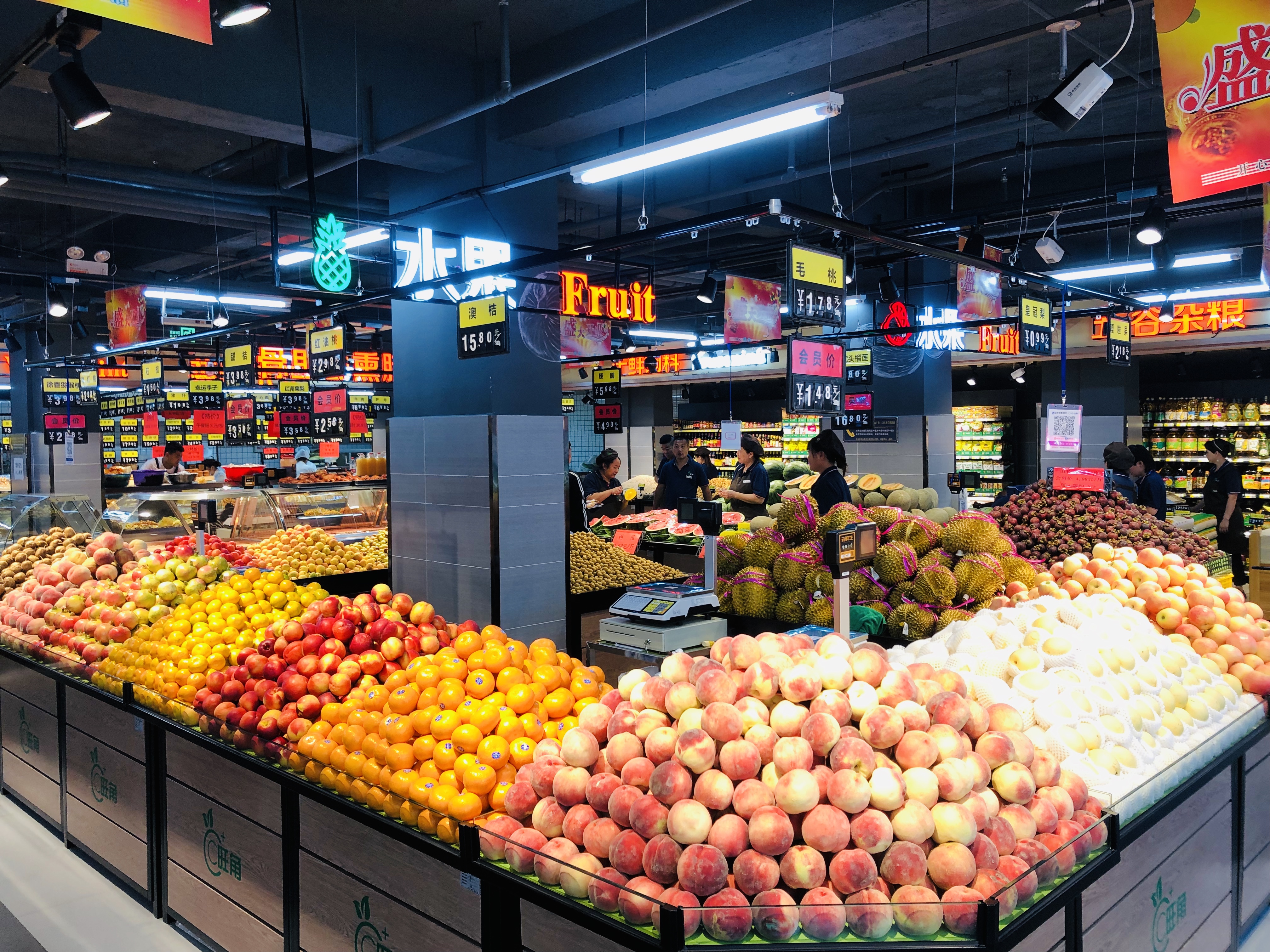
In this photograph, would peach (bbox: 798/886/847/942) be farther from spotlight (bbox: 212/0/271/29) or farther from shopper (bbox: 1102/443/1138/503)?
shopper (bbox: 1102/443/1138/503)

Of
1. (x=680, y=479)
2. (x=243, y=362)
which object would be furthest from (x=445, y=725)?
(x=243, y=362)

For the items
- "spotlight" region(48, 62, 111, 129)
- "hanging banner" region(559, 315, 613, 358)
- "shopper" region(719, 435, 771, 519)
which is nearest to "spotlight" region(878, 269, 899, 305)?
"shopper" region(719, 435, 771, 519)

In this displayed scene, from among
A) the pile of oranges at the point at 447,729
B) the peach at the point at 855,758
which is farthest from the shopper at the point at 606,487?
the peach at the point at 855,758

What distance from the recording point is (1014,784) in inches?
79.1

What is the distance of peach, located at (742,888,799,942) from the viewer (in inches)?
67.6

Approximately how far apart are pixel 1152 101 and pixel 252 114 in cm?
744

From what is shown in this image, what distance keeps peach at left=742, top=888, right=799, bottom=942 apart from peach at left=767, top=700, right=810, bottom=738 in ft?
1.16

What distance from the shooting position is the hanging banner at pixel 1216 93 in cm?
305

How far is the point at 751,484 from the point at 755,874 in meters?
8.45

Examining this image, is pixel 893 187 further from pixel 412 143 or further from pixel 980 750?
pixel 980 750

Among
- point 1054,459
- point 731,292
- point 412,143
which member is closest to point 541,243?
point 412,143

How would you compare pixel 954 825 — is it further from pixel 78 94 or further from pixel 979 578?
pixel 78 94

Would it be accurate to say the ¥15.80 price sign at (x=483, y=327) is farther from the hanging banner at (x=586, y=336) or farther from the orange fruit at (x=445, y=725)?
the orange fruit at (x=445, y=725)

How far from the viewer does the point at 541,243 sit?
7422 mm
